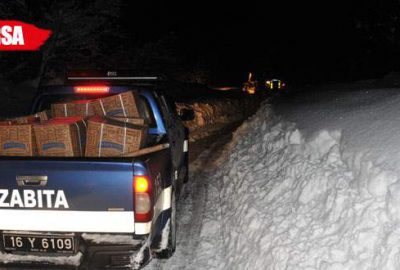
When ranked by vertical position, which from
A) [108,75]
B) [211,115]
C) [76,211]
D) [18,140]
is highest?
[108,75]

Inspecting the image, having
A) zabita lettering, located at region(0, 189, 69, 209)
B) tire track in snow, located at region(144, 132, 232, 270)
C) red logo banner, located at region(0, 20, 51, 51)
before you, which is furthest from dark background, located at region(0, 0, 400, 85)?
zabita lettering, located at region(0, 189, 69, 209)

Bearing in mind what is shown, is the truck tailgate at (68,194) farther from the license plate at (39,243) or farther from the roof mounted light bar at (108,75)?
the roof mounted light bar at (108,75)

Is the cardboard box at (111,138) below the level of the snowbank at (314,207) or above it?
above

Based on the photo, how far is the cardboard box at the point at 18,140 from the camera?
4.92 metres

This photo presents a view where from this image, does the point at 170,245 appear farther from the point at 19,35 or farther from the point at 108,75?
the point at 19,35

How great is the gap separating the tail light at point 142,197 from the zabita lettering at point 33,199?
0.68 m

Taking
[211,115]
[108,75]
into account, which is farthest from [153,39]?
[108,75]

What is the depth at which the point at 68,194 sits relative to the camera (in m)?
4.09

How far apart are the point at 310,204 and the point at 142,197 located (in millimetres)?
2180

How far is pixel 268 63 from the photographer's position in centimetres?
9812

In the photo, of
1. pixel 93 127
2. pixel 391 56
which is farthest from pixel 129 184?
pixel 391 56

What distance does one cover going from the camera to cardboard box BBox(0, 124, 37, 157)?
492 centimetres

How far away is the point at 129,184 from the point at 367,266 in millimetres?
2242

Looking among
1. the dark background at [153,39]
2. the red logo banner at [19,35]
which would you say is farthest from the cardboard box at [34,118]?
the dark background at [153,39]
